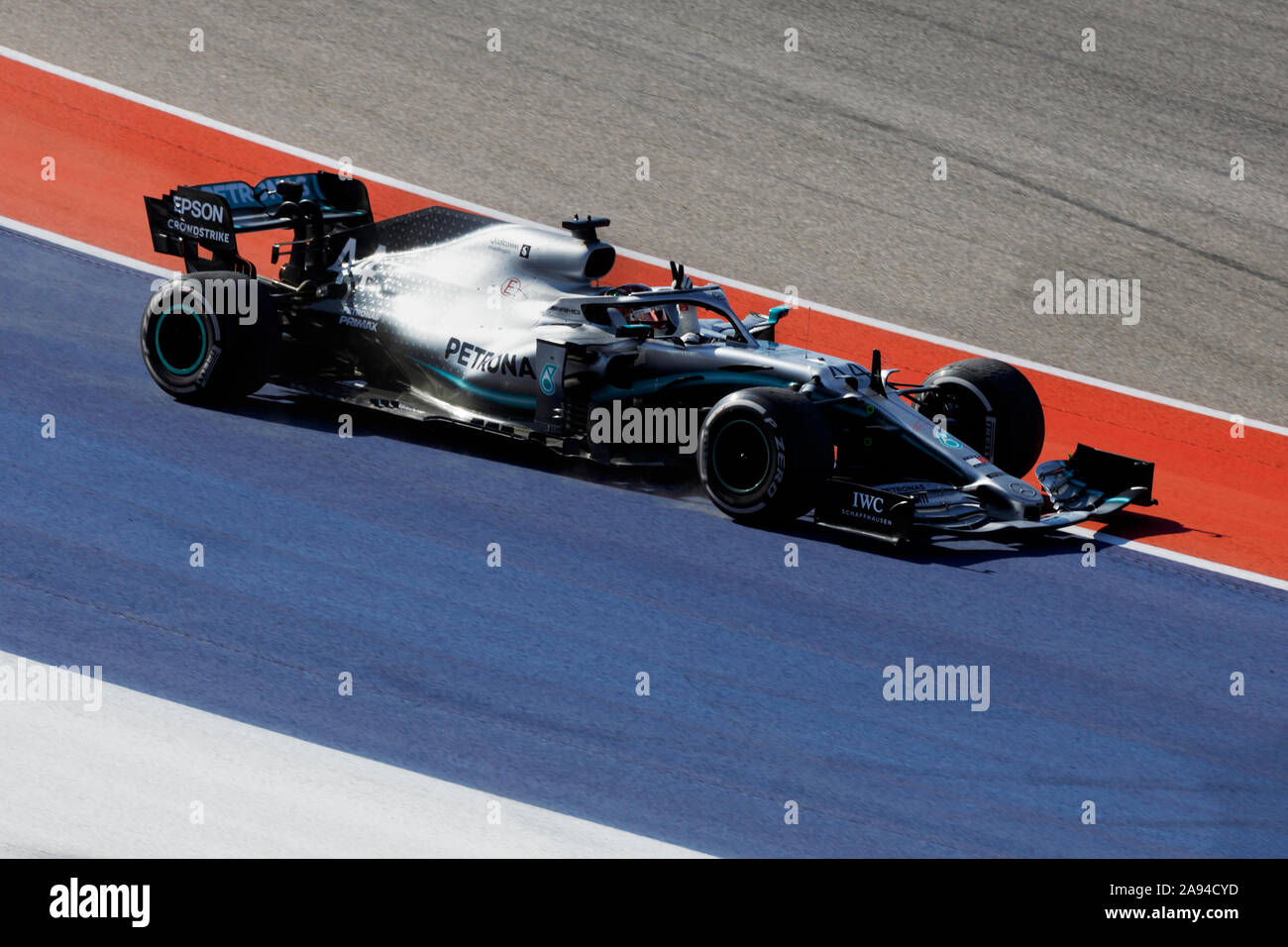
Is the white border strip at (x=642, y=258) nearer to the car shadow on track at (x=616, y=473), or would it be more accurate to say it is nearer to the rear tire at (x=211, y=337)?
the car shadow on track at (x=616, y=473)

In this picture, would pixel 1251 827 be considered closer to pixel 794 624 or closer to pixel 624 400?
pixel 794 624

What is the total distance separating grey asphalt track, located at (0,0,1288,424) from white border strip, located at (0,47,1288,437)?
168 mm

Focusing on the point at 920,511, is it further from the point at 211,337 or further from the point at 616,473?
the point at 211,337

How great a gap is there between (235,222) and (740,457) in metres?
4.32

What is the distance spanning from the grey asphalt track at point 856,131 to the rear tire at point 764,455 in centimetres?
559

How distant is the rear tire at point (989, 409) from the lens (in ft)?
37.2

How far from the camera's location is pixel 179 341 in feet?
38.2

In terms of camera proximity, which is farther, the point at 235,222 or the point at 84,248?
the point at 84,248

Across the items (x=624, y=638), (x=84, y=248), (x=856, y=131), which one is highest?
(x=856, y=131)

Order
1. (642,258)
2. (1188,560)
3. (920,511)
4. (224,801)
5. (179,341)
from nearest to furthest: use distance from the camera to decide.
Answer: (224,801), (920,511), (1188,560), (179,341), (642,258)

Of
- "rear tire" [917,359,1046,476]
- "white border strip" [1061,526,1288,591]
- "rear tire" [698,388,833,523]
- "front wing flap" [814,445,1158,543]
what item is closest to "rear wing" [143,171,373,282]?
"rear tire" [698,388,833,523]

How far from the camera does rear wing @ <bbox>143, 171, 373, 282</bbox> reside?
1198cm

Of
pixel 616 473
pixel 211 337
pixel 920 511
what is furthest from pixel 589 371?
pixel 211 337

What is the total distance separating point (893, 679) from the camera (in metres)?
8.84
